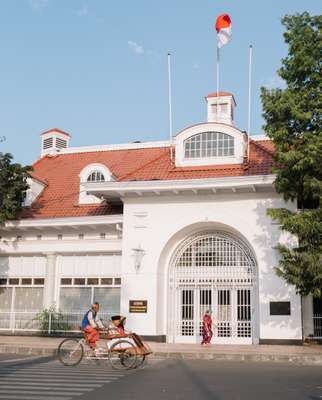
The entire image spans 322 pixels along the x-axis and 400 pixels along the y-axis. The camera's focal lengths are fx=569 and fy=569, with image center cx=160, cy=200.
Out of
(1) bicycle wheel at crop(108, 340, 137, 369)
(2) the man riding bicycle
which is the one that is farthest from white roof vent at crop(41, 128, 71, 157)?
(1) bicycle wheel at crop(108, 340, 137, 369)

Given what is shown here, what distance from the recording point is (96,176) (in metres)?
24.9

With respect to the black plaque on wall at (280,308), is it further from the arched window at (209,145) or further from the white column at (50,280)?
the white column at (50,280)

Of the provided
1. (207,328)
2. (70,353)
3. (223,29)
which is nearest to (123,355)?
(70,353)

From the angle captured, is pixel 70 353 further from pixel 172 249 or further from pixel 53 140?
pixel 53 140

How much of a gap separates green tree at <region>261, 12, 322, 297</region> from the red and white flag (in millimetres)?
4755

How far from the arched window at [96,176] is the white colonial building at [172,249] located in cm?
5

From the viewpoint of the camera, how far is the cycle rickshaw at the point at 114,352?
546 inches

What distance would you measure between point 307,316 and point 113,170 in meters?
10.9

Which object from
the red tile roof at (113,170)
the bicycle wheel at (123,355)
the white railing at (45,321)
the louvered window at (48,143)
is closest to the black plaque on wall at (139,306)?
the white railing at (45,321)

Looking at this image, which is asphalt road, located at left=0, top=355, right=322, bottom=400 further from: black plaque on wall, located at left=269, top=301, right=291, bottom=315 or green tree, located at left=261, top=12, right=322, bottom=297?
black plaque on wall, located at left=269, top=301, right=291, bottom=315

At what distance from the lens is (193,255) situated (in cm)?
2258

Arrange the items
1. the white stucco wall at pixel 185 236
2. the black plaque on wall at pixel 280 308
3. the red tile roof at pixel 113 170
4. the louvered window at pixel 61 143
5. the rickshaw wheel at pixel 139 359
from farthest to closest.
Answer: the louvered window at pixel 61 143
the red tile roof at pixel 113 170
the white stucco wall at pixel 185 236
the black plaque on wall at pixel 280 308
the rickshaw wheel at pixel 139 359

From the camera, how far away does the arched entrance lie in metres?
21.5

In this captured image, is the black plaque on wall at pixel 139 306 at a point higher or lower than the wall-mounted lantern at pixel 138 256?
lower
